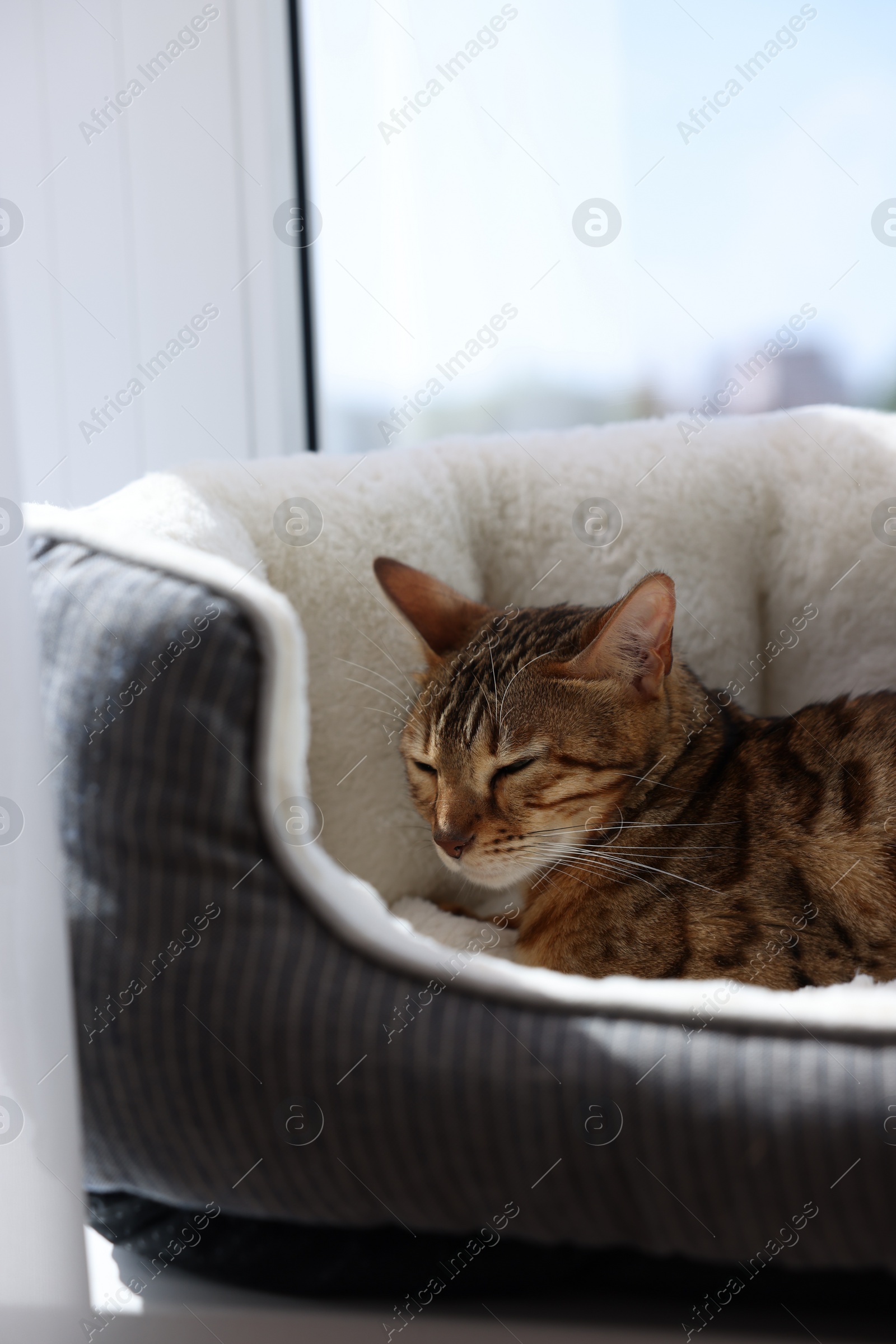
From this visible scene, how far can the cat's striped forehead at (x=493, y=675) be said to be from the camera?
49.3 inches

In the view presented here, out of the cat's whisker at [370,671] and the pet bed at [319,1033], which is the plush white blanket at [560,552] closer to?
the cat's whisker at [370,671]

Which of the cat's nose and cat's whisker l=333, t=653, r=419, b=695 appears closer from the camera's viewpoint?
the cat's nose

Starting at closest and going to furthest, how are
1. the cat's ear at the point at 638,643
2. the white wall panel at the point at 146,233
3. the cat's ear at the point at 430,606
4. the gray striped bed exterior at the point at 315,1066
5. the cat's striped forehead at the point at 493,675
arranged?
the gray striped bed exterior at the point at 315,1066, the cat's ear at the point at 638,643, the cat's striped forehead at the point at 493,675, the cat's ear at the point at 430,606, the white wall panel at the point at 146,233

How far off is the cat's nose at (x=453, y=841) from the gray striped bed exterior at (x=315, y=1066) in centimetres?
35

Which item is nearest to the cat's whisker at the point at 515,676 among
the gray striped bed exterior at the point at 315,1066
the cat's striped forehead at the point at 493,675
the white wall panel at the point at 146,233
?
the cat's striped forehead at the point at 493,675

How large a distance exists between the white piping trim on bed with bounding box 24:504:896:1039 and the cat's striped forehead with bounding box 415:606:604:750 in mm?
328

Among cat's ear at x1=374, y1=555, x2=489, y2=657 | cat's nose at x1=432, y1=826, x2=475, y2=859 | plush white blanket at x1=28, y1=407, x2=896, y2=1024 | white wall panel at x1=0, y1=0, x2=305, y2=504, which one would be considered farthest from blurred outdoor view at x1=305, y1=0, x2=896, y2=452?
cat's nose at x1=432, y1=826, x2=475, y2=859

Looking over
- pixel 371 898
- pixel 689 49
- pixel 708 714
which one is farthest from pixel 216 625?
pixel 689 49

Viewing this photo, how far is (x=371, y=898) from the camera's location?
0.97 metres

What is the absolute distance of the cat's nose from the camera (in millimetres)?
1224

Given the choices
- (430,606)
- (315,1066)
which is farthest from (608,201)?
(315,1066)

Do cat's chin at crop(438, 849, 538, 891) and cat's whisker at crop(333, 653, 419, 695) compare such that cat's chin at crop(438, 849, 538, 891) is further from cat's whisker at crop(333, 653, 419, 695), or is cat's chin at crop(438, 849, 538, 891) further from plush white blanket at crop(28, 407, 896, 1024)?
cat's whisker at crop(333, 653, 419, 695)

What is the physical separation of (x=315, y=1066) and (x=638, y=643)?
631mm

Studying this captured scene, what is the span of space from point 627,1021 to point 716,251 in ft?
5.81
